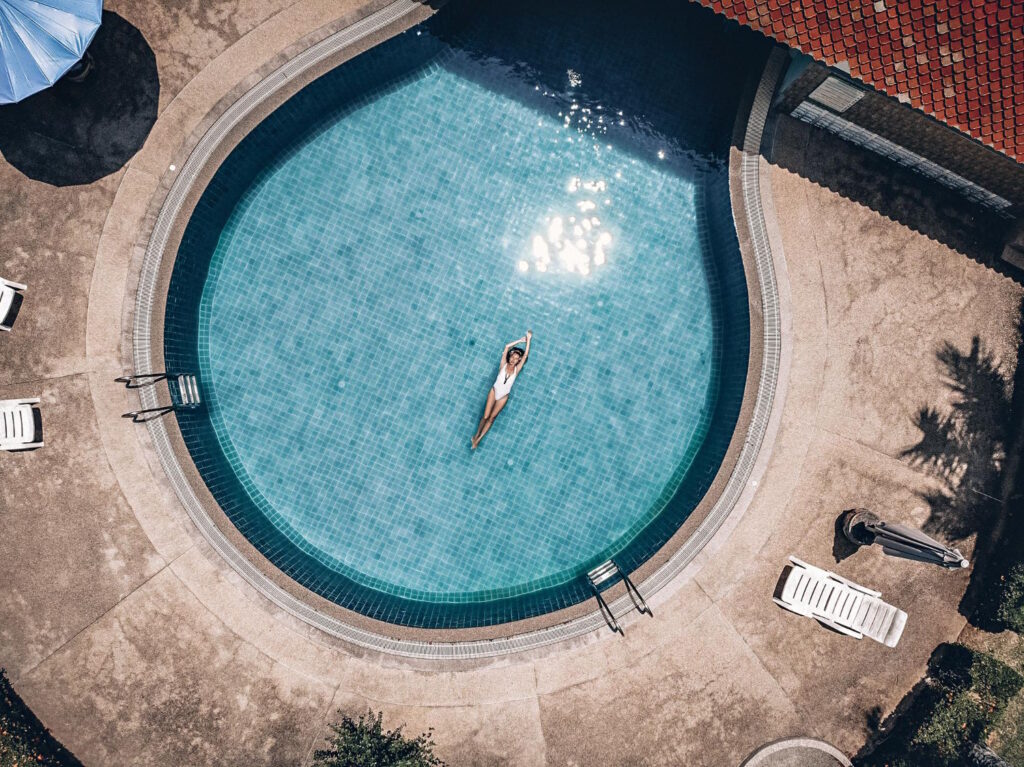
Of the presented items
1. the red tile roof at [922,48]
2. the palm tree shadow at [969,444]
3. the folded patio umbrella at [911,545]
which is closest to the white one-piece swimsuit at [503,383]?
the red tile roof at [922,48]

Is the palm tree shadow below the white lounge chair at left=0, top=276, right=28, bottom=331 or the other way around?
the other way around

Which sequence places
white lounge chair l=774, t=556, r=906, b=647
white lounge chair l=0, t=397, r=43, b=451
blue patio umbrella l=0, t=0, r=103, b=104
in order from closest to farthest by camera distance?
blue patio umbrella l=0, t=0, r=103, b=104 < white lounge chair l=0, t=397, r=43, b=451 < white lounge chair l=774, t=556, r=906, b=647

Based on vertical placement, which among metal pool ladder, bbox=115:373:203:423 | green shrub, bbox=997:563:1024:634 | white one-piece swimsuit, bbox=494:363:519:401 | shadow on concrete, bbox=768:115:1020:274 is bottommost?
metal pool ladder, bbox=115:373:203:423

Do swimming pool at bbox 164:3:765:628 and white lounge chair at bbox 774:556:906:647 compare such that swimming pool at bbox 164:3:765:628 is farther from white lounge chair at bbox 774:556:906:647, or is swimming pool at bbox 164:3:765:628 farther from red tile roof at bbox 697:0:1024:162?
white lounge chair at bbox 774:556:906:647

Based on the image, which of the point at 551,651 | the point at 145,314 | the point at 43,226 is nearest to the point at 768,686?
the point at 551,651

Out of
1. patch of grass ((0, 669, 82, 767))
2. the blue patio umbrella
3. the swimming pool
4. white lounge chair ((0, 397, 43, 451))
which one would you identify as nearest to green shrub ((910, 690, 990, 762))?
the swimming pool

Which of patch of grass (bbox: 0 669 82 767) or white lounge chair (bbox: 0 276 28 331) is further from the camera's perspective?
white lounge chair (bbox: 0 276 28 331)

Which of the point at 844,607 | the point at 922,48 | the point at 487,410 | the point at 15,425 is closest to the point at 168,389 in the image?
the point at 15,425
